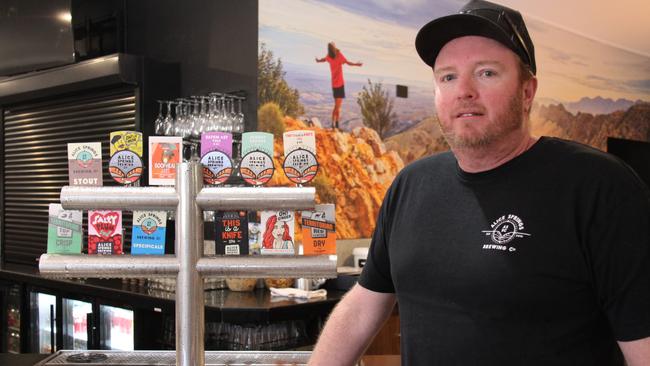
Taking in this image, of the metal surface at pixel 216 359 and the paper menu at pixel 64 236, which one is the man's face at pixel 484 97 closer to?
the metal surface at pixel 216 359

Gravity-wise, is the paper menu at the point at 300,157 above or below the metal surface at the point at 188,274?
above

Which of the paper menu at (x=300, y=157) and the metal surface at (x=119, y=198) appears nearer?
the metal surface at (x=119, y=198)

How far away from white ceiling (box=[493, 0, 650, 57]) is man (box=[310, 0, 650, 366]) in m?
6.00

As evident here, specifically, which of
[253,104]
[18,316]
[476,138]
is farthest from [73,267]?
[18,316]

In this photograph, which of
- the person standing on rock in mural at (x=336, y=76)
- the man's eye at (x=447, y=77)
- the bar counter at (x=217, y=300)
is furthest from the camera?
the person standing on rock in mural at (x=336, y=76)

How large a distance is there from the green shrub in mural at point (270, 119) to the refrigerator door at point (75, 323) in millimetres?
1820

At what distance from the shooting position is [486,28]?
5.11ft

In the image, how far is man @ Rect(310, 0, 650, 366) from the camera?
1.41 metres

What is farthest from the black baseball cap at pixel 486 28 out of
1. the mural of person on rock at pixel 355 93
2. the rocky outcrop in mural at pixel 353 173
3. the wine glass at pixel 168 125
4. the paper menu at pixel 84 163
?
the rocky outcrop in mural at pixel 353 173

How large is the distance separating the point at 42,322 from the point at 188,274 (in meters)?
4.72

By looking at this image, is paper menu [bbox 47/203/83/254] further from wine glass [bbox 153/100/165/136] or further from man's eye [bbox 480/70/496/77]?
wine glass [bbox 153/100/165/136]

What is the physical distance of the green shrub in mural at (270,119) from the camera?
529cm

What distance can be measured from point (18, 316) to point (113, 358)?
4.46 metres

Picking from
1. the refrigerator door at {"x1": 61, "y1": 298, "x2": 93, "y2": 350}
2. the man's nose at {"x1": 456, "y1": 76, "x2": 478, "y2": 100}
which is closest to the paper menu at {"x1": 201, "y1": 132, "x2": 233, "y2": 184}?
the man's nose at {"x1": 456, "y1": 76, "x2": 478, "y2": 100}
